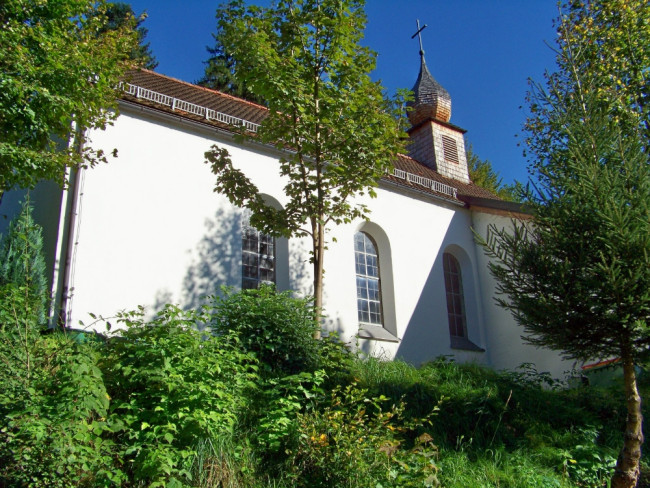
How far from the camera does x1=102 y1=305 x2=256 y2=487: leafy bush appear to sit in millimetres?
5184

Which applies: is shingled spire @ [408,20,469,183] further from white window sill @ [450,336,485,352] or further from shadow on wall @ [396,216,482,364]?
white window sill @ [450,336,485,352]

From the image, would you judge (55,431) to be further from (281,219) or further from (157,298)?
(157,298)

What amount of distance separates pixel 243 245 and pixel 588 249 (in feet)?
26.2

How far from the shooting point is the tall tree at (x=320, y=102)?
30.3 feet

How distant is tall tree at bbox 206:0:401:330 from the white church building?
0.97m

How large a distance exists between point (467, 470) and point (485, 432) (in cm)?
153

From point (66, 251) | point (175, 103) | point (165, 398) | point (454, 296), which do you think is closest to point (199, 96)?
point (175, 103)

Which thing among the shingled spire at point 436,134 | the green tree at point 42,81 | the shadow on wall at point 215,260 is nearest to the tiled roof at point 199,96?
the shadow on wall at point 215,260

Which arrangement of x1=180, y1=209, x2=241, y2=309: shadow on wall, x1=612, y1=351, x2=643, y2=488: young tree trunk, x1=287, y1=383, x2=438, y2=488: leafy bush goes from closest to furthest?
x1=287, y1=383, x2=438, y2=488: leafy bush
x1=612, y1=351, x2=643, y2=488: young tree trunk
x1=180, y1=209, x2=241, y2=309: shadow on wall

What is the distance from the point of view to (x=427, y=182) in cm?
1780

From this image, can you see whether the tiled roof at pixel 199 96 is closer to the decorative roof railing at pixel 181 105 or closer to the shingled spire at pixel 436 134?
the decorative roof railing at pixel 181 105

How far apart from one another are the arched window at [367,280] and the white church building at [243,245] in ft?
0.12

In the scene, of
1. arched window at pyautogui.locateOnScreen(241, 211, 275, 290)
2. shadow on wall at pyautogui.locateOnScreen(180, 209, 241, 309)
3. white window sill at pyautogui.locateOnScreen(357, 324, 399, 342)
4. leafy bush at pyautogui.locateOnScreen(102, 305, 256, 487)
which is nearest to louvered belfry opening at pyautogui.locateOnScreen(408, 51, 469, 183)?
white window sill at pyautogui.locateOnScreen(357, 324, 399, 342)

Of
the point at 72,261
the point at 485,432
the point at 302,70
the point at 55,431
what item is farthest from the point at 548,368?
the point at 55,431
